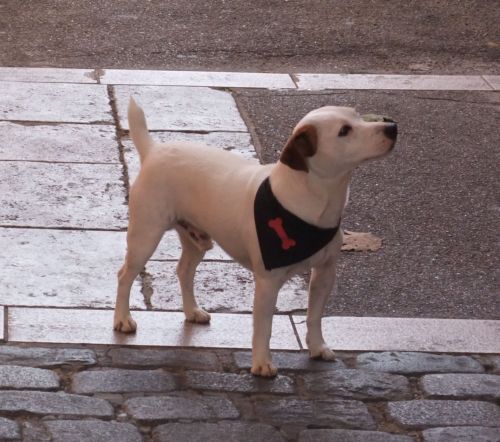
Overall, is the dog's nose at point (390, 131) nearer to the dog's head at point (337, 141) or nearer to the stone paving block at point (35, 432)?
the dog's head at point (337, 141)

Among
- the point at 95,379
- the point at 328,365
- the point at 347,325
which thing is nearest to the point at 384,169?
the point at 347,325

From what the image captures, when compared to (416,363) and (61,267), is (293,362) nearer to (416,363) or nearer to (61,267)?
(416,363)

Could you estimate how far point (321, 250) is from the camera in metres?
4.68

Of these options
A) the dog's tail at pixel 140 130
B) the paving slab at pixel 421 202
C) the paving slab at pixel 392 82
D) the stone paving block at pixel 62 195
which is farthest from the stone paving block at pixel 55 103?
the dog's tail at pixel 140 130

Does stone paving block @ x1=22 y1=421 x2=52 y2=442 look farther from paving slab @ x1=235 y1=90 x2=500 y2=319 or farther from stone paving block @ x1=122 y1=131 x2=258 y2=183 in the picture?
stone paving block @ x1=122 y1=131 x2=258 y2=183

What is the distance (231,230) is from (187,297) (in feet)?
1.94

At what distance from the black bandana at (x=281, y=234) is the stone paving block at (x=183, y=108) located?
322cm

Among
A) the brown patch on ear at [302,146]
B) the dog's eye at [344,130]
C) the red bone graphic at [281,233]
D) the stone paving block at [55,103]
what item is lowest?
the red bone graphic at [281,233]

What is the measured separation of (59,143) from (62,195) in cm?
88

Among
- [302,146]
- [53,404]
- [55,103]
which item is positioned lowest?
[53,404]

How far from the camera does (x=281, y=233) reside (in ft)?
15.0

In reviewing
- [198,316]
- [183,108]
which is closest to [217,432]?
[198,316]

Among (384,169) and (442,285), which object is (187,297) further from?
(384,169)

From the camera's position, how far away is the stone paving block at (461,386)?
15.3 ft
